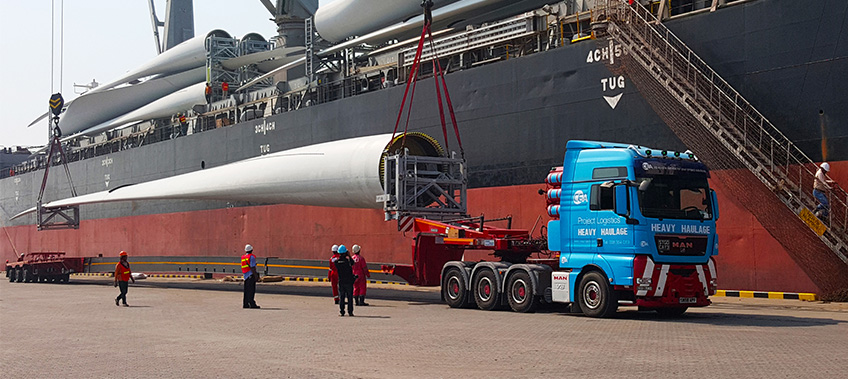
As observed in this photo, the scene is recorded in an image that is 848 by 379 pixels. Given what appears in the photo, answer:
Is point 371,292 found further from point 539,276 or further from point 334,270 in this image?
point 539,276

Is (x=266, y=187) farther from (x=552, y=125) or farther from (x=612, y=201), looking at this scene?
(x=612, y=201)

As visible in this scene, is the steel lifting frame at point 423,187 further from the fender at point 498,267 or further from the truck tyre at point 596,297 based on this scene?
the truck tyre at point 596,297

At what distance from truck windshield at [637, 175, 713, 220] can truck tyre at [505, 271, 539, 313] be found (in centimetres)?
289

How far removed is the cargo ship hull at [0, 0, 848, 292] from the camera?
1848 cm

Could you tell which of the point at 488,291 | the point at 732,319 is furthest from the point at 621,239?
the point at 488,291

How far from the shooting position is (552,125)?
23719 mm

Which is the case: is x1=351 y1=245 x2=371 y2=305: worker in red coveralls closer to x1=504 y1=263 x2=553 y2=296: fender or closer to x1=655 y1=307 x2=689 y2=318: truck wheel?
x1=504 y1=263 x2=553 y2=296: fender

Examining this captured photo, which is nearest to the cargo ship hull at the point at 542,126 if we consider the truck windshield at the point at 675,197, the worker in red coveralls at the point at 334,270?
the truck windshield at the point at 675,197

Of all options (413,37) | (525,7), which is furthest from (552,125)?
(413,37)

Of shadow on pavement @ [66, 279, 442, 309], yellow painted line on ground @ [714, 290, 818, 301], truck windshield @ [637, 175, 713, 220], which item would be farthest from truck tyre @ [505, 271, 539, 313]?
yellow painted line on ground @ [714, 290, 818, 301]

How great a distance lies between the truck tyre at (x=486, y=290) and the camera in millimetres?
17828

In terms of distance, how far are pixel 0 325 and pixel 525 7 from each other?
1830 cm

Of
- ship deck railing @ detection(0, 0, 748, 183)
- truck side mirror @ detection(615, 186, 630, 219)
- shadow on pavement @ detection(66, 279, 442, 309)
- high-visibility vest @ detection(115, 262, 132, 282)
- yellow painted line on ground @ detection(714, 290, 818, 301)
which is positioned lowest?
shadow on pavement @ detection(66, 279, 442, 309)

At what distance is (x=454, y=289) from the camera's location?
18938 mm
